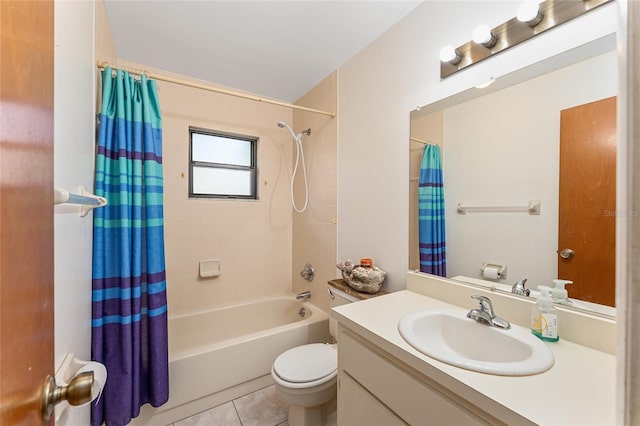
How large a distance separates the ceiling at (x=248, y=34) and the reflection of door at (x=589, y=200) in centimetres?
109

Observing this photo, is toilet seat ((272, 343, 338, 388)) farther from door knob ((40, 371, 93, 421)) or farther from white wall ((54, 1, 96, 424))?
door knob ((40, 371, 93, 421))

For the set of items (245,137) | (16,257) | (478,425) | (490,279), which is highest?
(245,137)

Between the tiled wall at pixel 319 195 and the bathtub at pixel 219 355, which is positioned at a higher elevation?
the tiled wall at pixel 319 195

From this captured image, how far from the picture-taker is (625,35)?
0.35m

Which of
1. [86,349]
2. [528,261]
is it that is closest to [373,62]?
[528,261]

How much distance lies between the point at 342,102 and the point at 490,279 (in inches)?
61.5

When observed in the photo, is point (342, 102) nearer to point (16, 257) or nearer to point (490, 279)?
point (490, 279)

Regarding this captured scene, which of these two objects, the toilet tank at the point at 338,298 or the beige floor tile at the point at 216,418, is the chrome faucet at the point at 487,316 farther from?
the beige floor tile at the point at 216,418

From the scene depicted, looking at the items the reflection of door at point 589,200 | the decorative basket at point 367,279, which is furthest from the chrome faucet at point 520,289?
the decorative basket at point 367,279

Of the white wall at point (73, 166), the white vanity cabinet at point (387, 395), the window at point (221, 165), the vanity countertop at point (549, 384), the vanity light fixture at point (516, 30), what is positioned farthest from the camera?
the window at point (221, 165)

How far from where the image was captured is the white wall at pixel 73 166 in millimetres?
782

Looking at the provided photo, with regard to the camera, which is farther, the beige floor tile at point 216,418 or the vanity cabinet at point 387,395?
the beige floor tile at point 216,418

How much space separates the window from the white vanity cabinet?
6.10 feet

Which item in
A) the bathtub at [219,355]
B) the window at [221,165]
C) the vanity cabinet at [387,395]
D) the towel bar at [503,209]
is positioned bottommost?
the bathtub at [219,355]
